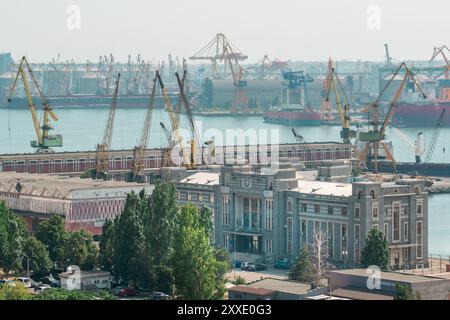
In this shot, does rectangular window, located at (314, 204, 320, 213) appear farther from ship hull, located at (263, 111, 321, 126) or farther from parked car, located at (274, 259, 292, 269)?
ship hull, located at (263, 111, 321, 126)

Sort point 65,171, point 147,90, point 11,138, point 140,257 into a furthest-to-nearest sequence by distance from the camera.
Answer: point 147,90 → point 11,138 → point 65,171 → point 140,257

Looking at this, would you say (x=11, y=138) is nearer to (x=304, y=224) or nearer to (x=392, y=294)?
(x=304, y=224)

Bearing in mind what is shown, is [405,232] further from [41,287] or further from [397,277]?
[41,287]

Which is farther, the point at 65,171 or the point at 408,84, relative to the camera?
the point at 408,84

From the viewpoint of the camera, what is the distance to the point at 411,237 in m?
22.7

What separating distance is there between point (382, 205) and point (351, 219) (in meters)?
0.47

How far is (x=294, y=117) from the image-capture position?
70750 mm

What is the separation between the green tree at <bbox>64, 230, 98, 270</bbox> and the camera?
67.4 ft

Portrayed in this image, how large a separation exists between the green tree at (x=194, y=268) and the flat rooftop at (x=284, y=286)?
0.46 meters

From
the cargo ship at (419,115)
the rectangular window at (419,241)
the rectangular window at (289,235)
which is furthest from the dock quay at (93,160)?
the cargo ship at (419,115)

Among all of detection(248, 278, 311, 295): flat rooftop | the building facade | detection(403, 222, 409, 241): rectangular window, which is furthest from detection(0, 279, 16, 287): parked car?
detection(403, 222, 409, 241): rectangular window

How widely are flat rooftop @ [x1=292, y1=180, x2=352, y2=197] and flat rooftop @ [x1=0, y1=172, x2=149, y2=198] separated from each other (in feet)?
10.9
